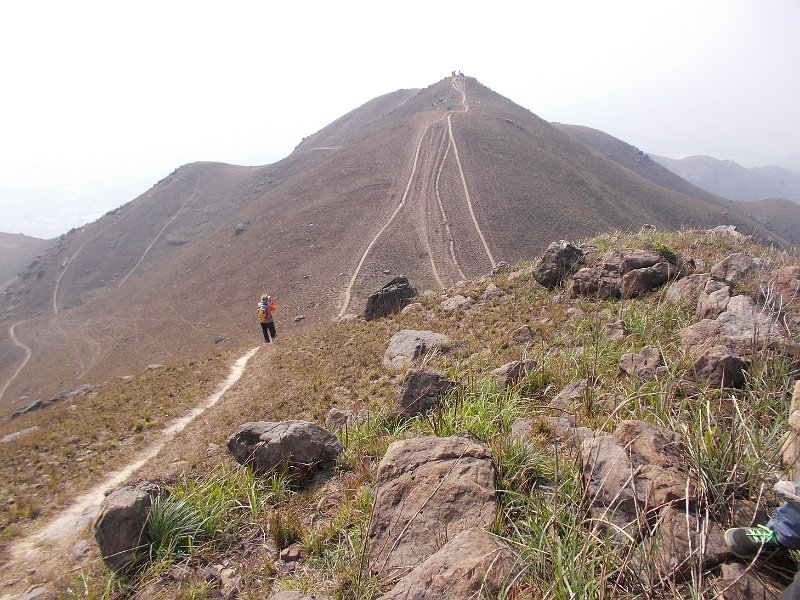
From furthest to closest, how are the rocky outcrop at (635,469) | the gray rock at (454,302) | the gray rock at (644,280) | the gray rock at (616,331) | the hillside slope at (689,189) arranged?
the hillside slope at (689,189) → the gray rock at (454,302) → the gray rock at (644,280) → the gray rock at (616,331) → the rocky outcrop at (635,469)

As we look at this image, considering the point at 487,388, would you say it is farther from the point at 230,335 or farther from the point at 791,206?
the point at 791,206

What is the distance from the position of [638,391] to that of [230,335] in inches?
1307

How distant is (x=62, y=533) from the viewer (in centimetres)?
684

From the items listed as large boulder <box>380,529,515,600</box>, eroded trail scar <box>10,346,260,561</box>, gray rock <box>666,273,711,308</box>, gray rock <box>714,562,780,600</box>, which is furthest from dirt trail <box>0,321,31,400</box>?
gray rock <box>714,562,780,600</box>

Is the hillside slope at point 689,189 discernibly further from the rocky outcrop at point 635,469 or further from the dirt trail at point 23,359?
the dirt trail at point 23,359

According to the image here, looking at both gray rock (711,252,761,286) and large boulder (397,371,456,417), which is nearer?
large boulder (397,371,456,417)

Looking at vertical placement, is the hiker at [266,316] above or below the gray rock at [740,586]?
below

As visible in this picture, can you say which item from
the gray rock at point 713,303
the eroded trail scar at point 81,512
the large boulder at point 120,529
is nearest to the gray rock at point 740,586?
the large boulder at point 120,529

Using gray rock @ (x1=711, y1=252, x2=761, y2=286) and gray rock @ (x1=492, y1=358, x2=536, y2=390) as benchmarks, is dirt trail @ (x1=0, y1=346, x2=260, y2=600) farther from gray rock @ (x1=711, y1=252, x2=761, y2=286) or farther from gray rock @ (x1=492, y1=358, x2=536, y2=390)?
gray rock @ (x1=711, y1=252, x2=761, y2=286)

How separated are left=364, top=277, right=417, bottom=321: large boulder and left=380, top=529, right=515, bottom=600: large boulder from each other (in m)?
13.8

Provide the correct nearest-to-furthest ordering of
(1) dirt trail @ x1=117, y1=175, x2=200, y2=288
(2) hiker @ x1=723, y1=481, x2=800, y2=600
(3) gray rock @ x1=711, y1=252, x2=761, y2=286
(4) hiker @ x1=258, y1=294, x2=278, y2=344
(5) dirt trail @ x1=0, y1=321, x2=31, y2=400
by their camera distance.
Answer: (2) hiker @ x1=723, y1=481, x2=800, y2=600
(3) gray rock @ x1=711, y1=252, x2=761, y2=286
(4) hiker @ x1=258, y1=294, x2=278, y2=344
(5) dirt trail @ x1=0, y1=321, x2=31, y2=400
(1) dirt trail @ x1=117, y1=175, x2=200, y2=288

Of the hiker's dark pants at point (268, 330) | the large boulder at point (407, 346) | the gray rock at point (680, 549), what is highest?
the gray rock at point (680, 549)

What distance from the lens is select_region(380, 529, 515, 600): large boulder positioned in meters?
2.09

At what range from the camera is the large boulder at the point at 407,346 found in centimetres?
969
